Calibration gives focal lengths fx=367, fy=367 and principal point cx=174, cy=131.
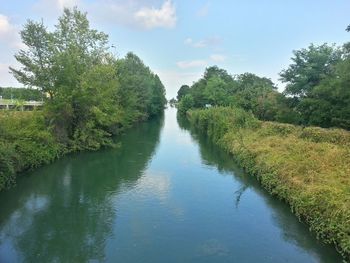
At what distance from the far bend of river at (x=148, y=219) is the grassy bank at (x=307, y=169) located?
1.98 ft

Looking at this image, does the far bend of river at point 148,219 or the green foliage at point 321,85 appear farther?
the green foliage at point 321,85

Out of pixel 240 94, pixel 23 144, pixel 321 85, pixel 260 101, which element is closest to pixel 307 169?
pixel 321 85

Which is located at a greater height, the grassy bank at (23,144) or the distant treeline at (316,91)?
the distant treeline at (316,91)

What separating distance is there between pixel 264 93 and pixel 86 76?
23817 millimetres

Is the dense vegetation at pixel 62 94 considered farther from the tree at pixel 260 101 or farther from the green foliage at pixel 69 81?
the tree at pixel 260 101

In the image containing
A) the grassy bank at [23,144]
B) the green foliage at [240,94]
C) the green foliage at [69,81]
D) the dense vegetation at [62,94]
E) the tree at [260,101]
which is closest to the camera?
the grassy bank at [23,144]

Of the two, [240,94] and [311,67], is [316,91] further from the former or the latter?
[240,94]

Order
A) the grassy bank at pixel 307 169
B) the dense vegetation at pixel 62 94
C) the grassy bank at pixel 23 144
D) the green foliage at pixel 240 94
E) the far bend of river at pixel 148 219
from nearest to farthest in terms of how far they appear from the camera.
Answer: the far bend of river at pixel 148 219
the grassy bank at pixel 307 169
the grassy bank at pixel 23 144
the dense vegetation at pixel 62 94
the green foliage at pixel 240 94

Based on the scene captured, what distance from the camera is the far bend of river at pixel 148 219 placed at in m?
10.8

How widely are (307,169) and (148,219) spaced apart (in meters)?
7.04

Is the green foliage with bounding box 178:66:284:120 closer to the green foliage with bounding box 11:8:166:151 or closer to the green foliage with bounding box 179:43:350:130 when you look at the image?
the green foliage with bounding box 179:43:350:130

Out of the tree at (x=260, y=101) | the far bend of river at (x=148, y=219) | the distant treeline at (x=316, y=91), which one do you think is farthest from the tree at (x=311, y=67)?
the far bend of river at (x=148, y=219)

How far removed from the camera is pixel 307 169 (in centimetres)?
1550

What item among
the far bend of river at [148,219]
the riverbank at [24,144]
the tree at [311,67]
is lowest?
the far bend of river at [148,219]
